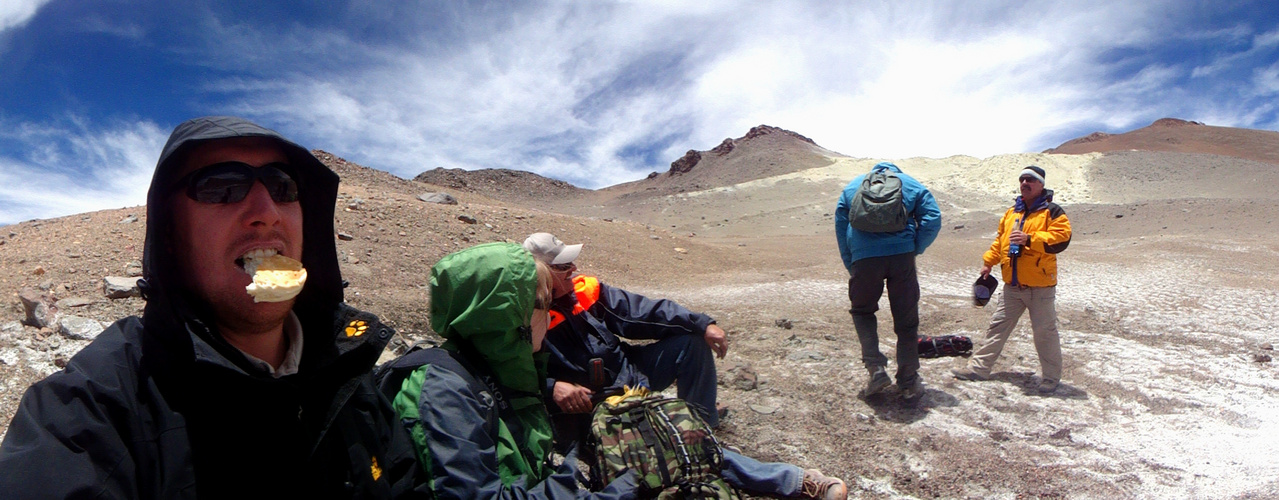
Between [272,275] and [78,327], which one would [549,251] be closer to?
[272,275]

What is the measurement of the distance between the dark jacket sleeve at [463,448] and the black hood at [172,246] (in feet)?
1.20

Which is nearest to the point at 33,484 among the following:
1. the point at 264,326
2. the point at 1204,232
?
the point at 264,326

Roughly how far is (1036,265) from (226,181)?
5104 millimetres

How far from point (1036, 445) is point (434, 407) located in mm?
3637

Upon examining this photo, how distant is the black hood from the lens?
146cm

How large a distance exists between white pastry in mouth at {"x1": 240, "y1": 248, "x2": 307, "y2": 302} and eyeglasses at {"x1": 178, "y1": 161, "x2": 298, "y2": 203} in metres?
0.14

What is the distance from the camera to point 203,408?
1451 millimetres

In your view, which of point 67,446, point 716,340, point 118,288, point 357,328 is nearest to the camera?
point 67,446

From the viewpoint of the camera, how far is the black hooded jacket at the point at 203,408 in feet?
4.04

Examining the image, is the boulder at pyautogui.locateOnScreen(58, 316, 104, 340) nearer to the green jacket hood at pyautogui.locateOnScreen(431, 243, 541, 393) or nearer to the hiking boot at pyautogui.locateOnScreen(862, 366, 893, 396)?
the green jacket hood at pyautogui.locateOnScreen(431, 243, 541, 393)

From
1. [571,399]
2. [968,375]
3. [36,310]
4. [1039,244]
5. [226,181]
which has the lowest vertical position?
[968,375]

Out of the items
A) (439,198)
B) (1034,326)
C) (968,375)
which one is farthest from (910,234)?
(439,198)

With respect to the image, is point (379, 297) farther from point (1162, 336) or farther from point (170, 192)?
point (1162, 336)

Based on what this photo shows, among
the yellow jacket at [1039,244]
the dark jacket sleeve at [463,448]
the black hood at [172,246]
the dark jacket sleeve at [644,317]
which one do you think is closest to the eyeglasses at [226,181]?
the black hood at [172,246]
